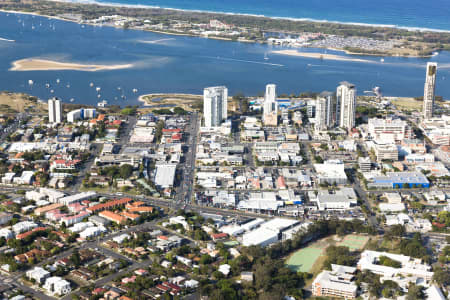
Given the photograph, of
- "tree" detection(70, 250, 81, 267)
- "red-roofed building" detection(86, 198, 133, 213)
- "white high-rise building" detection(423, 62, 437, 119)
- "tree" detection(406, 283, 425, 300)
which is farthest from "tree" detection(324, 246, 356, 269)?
"white high-rise building" detection(423, 62, 437, 119)

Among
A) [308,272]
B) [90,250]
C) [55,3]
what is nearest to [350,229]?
[308,272]

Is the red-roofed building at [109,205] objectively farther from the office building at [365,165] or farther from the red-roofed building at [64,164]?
the office building at [365,165]

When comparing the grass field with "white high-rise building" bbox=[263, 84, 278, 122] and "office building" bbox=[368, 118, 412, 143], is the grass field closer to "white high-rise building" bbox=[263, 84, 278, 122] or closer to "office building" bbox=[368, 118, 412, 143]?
"office building" bbox=[368, 118, 412, 143]

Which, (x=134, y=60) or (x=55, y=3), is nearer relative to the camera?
(x=134, y=60)

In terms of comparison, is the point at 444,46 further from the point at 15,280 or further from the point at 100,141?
the point at 15,280

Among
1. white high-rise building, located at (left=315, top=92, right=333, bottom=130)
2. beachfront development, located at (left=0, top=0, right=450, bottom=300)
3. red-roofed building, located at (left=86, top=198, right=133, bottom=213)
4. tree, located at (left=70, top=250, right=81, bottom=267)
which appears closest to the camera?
beachfront development, located at (left=0, top=0, right=450, bottom=300)
